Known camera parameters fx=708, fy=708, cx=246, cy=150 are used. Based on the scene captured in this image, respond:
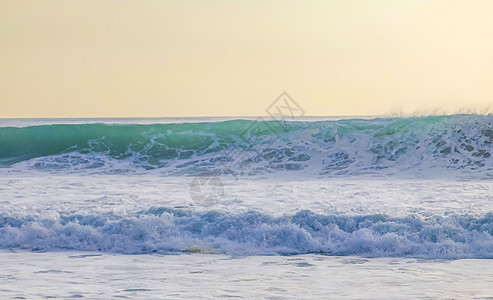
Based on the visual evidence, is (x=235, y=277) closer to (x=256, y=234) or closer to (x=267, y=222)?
(x=256, y=234)

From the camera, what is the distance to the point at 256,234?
834cm

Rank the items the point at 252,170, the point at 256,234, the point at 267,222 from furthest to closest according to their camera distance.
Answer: the point at 252,170, the point at 267,222, the point at 256,234

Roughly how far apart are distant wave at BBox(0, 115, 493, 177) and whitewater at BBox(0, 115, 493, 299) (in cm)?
8

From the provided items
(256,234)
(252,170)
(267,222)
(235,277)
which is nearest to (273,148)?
(252,170)

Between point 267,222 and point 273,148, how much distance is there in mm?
10272

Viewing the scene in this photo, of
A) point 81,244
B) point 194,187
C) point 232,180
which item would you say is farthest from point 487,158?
point 81,244

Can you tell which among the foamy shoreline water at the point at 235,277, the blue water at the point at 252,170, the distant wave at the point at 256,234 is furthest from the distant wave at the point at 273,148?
the foamy shoreline water at the point at 235,277

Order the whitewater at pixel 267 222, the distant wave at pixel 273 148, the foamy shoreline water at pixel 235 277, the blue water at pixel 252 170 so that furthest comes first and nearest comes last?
the distant wave at pixel 273 148 → the blue water at pixel 252 170 → the whitewater at pixel 267 222 → the foamy shoreline water at pixel 235 277

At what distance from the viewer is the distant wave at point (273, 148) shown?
17.0m

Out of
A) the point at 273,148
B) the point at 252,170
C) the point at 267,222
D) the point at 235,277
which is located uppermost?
the point at 273,148

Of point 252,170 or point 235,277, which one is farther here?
point 252,170

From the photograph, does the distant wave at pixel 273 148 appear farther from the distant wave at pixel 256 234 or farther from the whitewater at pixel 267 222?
the distant wave at pixel 256 234

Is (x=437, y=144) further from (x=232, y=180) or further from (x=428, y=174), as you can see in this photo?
(x=232, y=180)

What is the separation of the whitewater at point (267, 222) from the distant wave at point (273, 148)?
0.27ft
